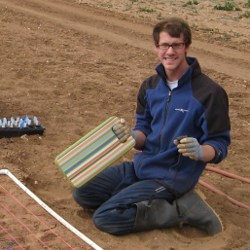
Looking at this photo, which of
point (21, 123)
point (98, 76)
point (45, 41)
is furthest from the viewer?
point (45, 41)

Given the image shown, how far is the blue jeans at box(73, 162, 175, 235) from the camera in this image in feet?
11.5

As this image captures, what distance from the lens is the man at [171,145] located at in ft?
11.2

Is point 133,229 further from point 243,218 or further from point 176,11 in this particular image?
point 176,11

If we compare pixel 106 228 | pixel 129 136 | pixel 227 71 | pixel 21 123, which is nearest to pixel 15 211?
pixel 106 228

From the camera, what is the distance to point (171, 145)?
356cm

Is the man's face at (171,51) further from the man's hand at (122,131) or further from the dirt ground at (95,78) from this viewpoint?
the dirt ground at (95,78)

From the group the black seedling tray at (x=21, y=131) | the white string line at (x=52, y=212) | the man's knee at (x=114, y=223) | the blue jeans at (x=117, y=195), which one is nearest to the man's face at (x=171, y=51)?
the blue jeans at (x=117, y=195)

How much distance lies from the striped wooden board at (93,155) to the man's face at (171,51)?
0.48 metres

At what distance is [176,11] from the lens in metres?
12.1

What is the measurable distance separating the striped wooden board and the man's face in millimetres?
482

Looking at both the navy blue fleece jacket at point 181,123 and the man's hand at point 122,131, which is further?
the man's hand at point 122,131

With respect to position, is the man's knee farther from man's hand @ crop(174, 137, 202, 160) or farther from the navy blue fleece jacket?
man's hand @ crop(174, 137, 202, 160)

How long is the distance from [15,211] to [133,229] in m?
0.77

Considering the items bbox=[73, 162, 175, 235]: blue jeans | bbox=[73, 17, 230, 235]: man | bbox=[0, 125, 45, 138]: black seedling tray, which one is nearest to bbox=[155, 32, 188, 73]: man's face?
bbox=[73, 17, 230, 235]: man
